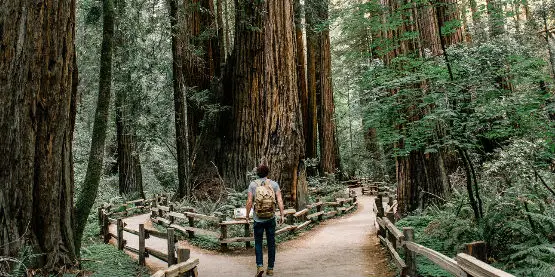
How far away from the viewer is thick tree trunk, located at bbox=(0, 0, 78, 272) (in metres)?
5.76

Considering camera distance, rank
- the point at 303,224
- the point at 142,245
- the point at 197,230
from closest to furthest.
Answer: the point at 142,245 → the point at 197,230 → the point at 303,224

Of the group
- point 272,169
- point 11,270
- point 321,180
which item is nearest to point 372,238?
point 272,169

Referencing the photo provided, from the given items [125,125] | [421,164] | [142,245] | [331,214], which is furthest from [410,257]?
[125,125]

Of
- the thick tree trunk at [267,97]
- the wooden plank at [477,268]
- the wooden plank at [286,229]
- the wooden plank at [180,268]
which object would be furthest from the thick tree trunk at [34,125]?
the thick tree trunk at [267,97]

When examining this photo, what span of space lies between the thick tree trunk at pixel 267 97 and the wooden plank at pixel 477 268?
27.7ft

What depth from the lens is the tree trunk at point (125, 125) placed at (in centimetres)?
1184

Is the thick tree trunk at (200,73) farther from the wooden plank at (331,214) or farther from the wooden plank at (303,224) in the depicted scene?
the wooden plank at (331,214)

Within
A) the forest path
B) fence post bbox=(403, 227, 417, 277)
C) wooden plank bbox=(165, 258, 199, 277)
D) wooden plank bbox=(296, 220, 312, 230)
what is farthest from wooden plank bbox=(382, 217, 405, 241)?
wooden plank bbox=(296, 220, 312, 230)

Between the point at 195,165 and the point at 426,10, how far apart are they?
8.66m

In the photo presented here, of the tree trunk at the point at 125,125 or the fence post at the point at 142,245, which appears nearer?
the fence post at the point at 142,245

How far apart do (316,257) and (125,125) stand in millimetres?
10647

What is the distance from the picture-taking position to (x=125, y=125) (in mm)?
16312

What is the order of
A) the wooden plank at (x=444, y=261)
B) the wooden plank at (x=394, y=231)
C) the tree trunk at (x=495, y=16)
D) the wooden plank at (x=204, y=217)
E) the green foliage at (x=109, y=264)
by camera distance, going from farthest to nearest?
the wooden plank at (x=204, y=217) → the green foliage at (x=109, y=264) → the tree trunk at (x=495, y=16) → the wooden plank at (x=394, y=231) → the wooden plank at (x=444, y=261)

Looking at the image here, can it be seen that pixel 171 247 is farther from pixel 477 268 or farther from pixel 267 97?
pixel 267 97
